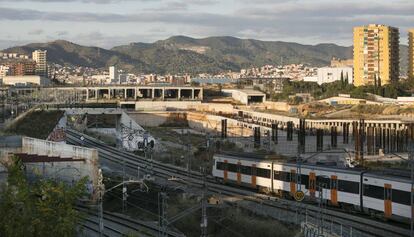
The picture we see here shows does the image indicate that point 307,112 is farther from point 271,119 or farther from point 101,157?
point 101,157

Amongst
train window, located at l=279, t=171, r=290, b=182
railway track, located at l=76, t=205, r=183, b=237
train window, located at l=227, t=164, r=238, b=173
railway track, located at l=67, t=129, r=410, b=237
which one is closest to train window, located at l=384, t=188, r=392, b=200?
railway track, located at l=67, t=129, r=410, b=237

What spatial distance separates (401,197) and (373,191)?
1739mm

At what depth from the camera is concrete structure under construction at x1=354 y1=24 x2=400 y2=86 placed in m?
180

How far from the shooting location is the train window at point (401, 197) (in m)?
25.4

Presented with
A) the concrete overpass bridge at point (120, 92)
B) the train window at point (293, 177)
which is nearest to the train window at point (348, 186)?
the train window at point (293, 177)

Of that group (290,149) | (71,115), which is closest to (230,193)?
(290,149)

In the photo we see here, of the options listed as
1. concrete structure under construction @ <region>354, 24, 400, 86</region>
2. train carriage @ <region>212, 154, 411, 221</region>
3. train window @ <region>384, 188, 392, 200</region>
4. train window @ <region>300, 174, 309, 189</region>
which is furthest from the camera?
concrete structure under construction @ <region>354, 24, 400, 86</region>

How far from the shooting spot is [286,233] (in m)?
26.7

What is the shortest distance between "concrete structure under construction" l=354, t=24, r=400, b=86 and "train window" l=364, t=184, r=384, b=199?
155 metres

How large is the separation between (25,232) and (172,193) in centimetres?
1827

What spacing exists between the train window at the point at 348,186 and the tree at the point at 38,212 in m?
12.4

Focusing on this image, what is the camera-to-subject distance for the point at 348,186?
94.5 feet

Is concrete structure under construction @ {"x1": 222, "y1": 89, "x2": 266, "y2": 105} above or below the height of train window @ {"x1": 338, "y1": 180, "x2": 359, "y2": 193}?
above

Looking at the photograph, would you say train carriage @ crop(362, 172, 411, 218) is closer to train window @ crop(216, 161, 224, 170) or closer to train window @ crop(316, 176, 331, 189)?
train window @ crop(316, 176, 331, 189)
